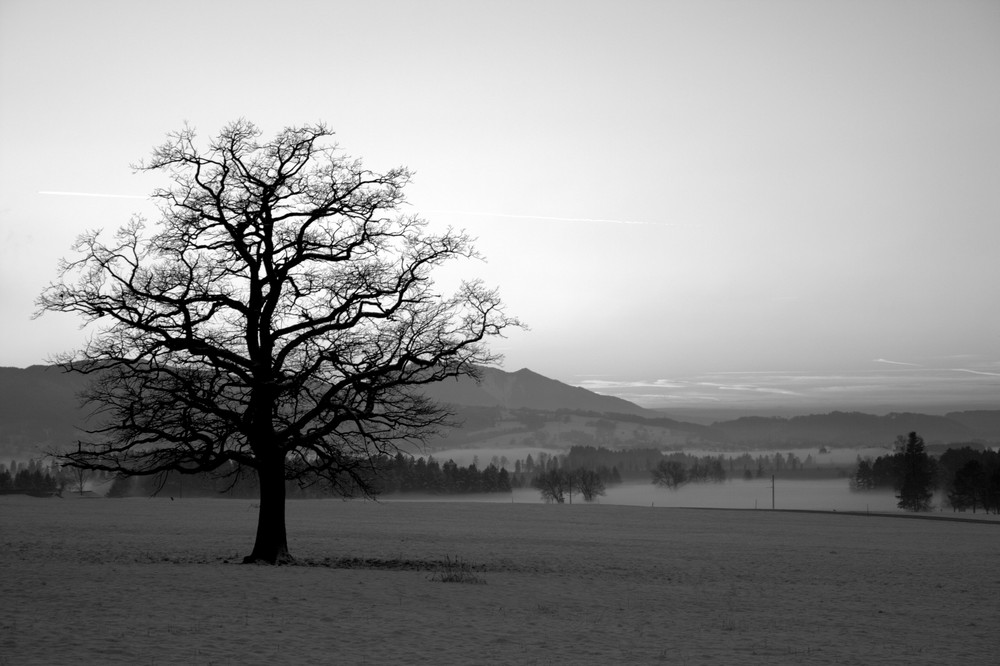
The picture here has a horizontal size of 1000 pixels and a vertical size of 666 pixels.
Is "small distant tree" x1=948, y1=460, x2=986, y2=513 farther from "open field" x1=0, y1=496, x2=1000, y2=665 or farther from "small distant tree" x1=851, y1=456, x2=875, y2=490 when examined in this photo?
"open field" x1=0, y1=496, x2=1000, y2=665

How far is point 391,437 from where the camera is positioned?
2405 cm

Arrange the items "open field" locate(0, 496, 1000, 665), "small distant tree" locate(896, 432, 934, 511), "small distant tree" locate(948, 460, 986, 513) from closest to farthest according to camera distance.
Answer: "open field" locate(0, 496, 1000, 665) → "small distant tree" locate(948, 460, 986, 513) → "small distant tree" locate(896, 432, 934, 511)

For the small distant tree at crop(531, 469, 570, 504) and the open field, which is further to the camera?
the small distant tree at crop(531, 469, 570, 504)

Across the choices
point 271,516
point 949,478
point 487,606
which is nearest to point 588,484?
point 949,478

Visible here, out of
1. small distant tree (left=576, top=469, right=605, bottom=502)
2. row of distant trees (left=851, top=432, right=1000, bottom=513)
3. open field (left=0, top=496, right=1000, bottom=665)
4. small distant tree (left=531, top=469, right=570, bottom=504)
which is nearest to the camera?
open field (left=0, top=496, right=1000, bottom=665)

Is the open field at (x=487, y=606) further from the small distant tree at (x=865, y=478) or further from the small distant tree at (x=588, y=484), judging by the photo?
the small distant tree at (x=865, y=478)

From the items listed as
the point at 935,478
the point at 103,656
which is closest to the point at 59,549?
the point at 103,656

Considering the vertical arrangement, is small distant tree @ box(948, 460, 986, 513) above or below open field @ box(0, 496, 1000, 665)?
below

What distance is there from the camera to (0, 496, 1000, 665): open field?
13094mm

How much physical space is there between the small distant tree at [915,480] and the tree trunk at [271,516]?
119 metres

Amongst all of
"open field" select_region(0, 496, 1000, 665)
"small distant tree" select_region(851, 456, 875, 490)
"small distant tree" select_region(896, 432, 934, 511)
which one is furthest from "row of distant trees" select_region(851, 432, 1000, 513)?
"open field" select_region(0, 496, 1000, 665)

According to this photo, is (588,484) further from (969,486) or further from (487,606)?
(487,606)

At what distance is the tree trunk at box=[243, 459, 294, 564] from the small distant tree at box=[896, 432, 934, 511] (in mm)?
119395

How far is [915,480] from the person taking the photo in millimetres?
123562
